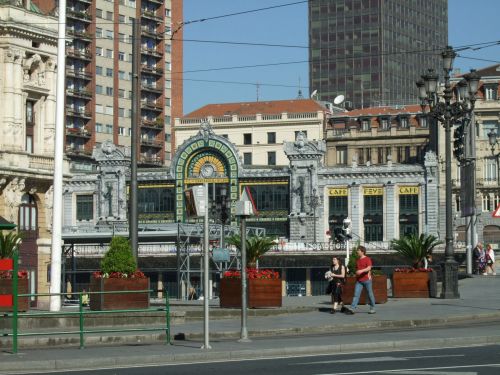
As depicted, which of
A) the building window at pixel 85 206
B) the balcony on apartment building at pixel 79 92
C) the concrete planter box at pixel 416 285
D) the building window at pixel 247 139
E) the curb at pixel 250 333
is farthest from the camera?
the building window at pixel 247 139

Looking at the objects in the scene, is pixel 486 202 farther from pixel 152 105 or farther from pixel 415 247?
pixel 415 247

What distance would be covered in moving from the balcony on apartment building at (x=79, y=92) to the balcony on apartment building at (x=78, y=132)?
3034mm

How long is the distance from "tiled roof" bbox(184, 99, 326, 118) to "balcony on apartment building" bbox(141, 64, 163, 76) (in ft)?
44.8

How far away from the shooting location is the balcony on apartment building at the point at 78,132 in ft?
384

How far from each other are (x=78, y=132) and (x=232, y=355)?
3872 inches

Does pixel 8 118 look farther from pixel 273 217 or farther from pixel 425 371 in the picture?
pixel 273 217

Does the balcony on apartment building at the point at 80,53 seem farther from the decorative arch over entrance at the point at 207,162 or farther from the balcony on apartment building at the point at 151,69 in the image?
the decorative arch over entrance at the point at 207,162

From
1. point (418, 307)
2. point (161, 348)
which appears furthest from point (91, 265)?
point (161, 348)

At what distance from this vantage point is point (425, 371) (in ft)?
60.0

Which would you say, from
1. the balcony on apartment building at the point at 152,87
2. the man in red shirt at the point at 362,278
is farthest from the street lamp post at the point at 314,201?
the man in red shirt at the point at 362,278

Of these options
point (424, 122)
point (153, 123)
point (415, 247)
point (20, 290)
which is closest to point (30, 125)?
point (415, 247)

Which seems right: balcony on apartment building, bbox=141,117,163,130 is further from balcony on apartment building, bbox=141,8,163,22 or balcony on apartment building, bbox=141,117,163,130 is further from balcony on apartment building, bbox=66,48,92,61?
balcony on apartment building, bbox=141,8,163,22

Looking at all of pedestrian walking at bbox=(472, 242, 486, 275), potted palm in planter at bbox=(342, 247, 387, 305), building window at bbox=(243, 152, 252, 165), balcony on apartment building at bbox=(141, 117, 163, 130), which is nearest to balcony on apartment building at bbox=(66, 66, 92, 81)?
balcony on apartment building at bbox=(141, 117, 163, 130)

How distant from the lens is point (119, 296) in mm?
27266
